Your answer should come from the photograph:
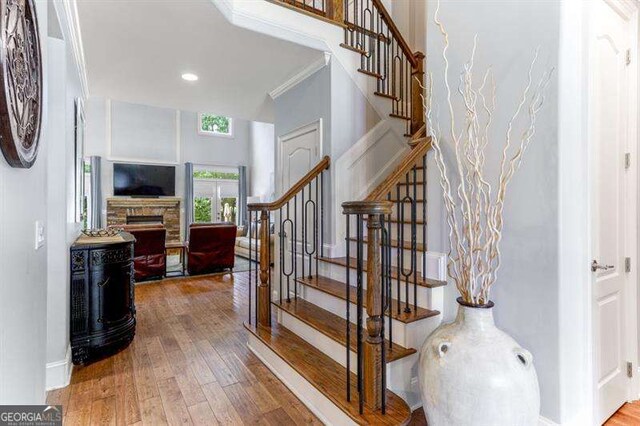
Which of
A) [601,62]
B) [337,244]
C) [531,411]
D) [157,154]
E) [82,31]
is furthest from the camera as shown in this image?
[157,154]

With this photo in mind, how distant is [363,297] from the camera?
224cm

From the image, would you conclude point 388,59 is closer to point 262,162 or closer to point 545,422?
point 545,422

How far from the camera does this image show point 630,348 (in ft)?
6.81

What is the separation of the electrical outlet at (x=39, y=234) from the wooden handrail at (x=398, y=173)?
1558mm

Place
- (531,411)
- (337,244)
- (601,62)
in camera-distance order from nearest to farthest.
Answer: (531,411) < (601,62) < (337,244)

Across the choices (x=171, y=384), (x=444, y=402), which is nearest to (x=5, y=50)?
(x=444, y=402)

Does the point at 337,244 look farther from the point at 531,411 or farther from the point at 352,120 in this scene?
the point at 531,411

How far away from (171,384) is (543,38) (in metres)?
3.14

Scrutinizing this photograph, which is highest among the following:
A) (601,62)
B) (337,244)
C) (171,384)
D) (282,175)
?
(601,62)

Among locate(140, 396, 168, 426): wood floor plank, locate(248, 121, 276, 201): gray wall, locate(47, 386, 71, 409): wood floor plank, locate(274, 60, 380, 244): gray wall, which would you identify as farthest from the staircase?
locate(248, 121, 276, 201): gray wall

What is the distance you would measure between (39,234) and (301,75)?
2.73m

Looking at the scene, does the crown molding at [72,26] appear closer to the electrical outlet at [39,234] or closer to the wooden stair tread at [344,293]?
the electrical outlet at [39,234]

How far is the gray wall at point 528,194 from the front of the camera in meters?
1.65

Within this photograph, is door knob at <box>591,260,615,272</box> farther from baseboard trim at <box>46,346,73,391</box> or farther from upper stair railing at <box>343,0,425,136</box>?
baseboard trim at <box>46,346,73,391</box>
